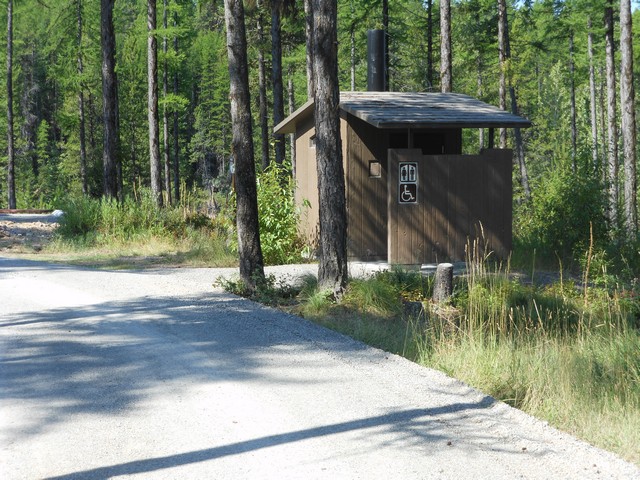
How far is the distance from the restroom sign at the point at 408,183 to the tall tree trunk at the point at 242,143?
11.6 feet

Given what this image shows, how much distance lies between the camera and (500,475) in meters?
4.88

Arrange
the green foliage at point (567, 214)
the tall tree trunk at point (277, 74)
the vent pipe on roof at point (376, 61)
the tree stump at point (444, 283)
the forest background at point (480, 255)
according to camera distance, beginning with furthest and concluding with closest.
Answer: the tall tree trunk at point (277, 74)
the vent pipe on roof at point (376, 61)
the green foliage at point (567, 214)
the tree stump at point (444, 283)
the forest background at point (480, 255)

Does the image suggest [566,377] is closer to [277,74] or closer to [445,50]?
[445,50]

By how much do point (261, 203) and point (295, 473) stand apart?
475 inches

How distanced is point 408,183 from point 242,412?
378 inches

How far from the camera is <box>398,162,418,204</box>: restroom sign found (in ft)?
49.7

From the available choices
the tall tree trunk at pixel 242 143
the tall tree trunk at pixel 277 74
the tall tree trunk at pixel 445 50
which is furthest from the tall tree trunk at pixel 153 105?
the tall tree trunk at pixel 242 143

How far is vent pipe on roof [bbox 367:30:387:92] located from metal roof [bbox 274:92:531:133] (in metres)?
1.24

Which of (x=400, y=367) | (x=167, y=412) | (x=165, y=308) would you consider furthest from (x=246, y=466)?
(x=165, y=308)

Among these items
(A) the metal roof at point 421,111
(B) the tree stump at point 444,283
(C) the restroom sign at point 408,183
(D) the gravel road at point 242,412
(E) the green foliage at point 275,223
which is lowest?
(D) the gravel road at point 242,412

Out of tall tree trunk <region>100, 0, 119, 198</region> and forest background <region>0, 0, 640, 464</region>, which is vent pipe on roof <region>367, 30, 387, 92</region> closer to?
forest background <region>0, 0, 640, 464</region>


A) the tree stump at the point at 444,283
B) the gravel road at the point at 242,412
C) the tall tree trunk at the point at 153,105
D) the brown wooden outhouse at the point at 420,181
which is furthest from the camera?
the tall tree trunk at the point at 153,105

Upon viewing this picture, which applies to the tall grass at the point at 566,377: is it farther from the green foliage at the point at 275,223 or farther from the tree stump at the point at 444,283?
the green foliage at the point at 275,223

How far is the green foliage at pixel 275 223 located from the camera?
16641 mm
